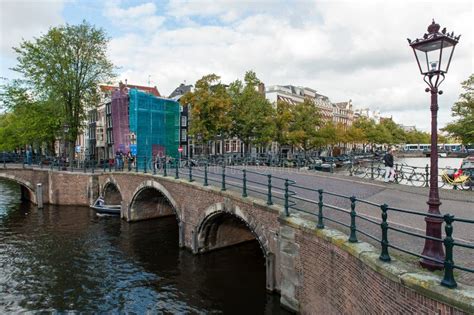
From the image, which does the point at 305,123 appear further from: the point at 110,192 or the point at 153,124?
the point at 110,192

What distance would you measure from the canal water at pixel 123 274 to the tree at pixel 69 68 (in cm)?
1558

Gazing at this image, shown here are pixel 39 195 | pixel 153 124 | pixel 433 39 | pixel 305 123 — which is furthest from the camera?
pixel 305 123

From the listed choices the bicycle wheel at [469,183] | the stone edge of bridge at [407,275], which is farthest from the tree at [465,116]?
the stone edge of bridge at [407,275]

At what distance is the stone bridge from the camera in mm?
5070

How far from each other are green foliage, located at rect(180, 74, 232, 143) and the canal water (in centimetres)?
1500

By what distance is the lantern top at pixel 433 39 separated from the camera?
16.5 feet

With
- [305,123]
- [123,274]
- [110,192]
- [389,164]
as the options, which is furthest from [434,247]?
[305,123]

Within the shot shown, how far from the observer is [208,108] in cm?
3372

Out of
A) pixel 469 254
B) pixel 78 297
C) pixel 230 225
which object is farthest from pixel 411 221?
pixel 78 297

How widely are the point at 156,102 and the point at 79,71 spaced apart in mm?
11028

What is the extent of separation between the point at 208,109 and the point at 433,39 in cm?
2946

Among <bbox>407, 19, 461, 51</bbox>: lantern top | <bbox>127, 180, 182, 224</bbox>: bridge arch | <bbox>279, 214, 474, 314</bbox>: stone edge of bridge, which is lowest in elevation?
<bbox>127, 180, 182, 224</bbox>: bridge arch

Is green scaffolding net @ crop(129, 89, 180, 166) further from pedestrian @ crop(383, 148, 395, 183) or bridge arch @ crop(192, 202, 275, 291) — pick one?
pedestrian @ crop(383, 148, 395, 183)

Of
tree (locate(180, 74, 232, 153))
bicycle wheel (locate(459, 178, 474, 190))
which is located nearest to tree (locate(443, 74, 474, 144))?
bicycle wheel (locate(459, 178, 474, 190))
